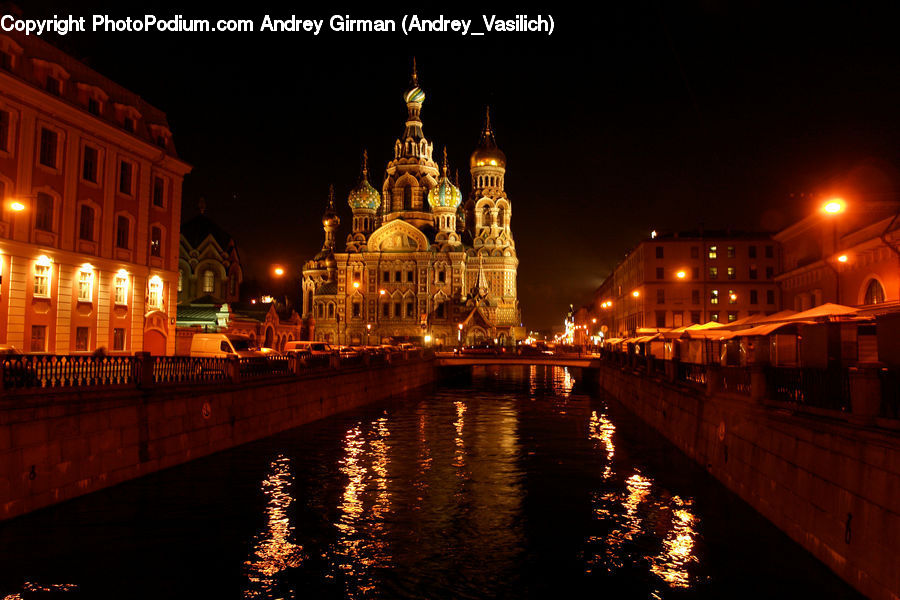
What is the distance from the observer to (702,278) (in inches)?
2798

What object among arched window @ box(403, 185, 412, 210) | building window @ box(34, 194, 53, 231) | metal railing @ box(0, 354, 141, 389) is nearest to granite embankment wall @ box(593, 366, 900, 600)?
metal railing @ box(0, 354, 141, 389)

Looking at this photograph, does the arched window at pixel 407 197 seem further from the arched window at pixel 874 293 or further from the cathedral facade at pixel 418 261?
the arched window at pixel 874 293

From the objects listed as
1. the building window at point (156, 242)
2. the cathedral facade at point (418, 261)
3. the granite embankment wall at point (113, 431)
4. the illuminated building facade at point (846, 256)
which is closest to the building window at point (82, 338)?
the building window at point (156, 242)

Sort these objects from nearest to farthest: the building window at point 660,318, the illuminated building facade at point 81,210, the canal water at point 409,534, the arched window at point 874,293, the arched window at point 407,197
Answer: the canal water at point 409,534, the illuminated building facade at point 81,210, the arched window at point 874,293, the building window at point 660,318, the arched window at point 407,197

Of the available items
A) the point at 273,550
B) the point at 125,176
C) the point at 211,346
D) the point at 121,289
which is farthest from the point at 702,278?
the point at 273,550

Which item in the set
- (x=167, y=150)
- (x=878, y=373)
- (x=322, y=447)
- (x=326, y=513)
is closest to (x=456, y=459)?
(x=322, y=447)

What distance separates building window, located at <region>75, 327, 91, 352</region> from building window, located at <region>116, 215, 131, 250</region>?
439 cm

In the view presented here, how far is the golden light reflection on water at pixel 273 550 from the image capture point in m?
13.0

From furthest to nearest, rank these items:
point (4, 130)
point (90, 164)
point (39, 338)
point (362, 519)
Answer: point (90, 164)
point (39, 338)
point (4, 130)
point (362, 519)

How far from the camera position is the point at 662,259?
7619 centimetres

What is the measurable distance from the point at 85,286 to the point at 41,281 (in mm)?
2481

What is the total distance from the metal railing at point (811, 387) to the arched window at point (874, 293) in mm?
14214

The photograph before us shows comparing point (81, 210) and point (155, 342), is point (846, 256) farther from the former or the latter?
point (155, 342)

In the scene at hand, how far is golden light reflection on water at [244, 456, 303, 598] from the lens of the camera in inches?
512
